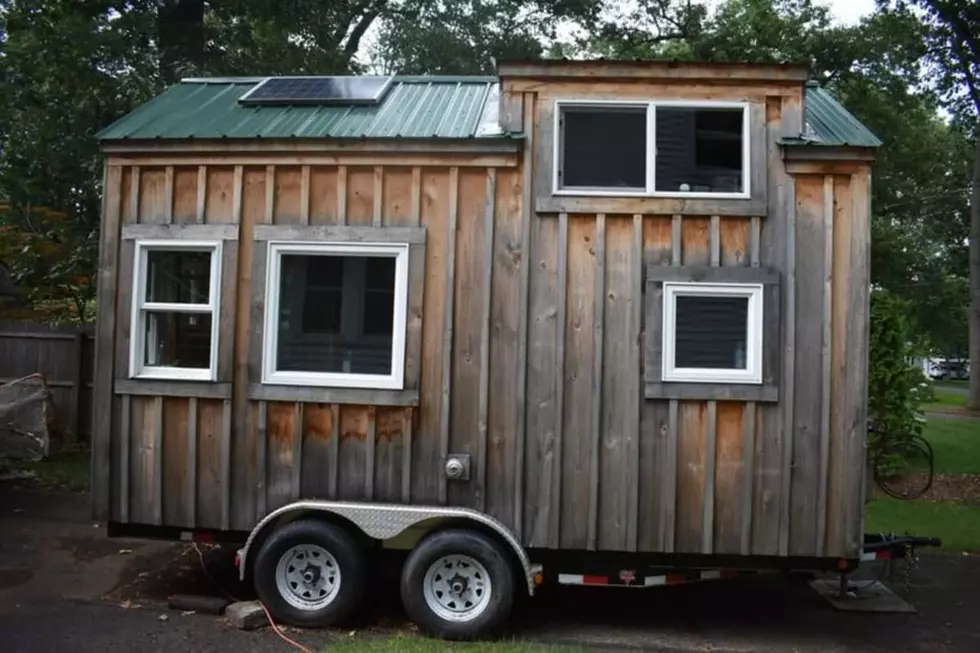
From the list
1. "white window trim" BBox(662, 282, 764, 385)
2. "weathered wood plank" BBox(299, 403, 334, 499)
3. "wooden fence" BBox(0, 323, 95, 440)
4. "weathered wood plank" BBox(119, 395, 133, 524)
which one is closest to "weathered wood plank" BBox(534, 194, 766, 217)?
"white window trim" BBox(662, 282, 764, 385)

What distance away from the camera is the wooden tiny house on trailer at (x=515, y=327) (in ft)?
18.9

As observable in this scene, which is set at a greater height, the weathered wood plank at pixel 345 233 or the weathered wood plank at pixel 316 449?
the weathered wood plank at pixel 345 233

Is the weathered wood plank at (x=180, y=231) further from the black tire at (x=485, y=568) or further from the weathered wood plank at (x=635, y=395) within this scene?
the weathered wood plank at (x=635, y=395)

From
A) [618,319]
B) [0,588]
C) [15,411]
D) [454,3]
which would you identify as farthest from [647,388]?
[454,3]

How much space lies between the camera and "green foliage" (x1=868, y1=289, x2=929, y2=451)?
11344mm

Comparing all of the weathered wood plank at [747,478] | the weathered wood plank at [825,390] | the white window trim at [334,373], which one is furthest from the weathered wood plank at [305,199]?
the weathered wood plank at [825,390]

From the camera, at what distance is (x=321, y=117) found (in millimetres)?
6477

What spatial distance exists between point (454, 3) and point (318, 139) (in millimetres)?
17187

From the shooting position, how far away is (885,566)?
22.7ft

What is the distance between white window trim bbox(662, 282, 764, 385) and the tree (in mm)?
14379

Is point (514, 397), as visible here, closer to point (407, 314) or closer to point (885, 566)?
point (407, 314)

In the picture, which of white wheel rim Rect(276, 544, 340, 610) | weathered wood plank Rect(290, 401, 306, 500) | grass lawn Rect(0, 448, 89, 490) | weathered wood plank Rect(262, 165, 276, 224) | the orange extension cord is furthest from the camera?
grass lawn Rect(0, 448, 89, 490)

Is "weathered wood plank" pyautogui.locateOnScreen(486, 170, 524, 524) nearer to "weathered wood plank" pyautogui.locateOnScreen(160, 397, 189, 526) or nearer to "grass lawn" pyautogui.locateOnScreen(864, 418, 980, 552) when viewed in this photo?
"weathered wood plank" pyautogui.locateOnScreen(160, 397, 189, 526)

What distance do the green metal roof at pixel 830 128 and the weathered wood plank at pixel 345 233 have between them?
8.83ft
